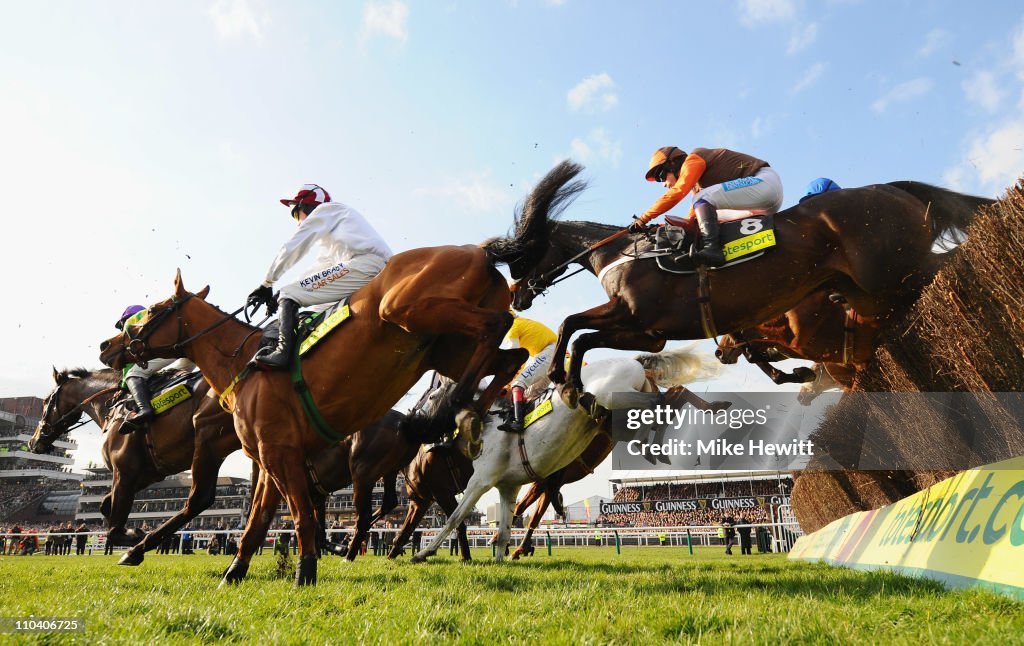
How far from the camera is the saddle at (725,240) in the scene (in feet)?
Answer: 17.6

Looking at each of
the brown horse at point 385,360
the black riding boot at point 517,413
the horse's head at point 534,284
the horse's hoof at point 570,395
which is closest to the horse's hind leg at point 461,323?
the brown horse at point 385,360

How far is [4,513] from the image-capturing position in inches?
2215

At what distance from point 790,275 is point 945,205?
146 cm

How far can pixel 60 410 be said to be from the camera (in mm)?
9984

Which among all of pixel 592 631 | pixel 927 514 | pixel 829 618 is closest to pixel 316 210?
pixel 592 631

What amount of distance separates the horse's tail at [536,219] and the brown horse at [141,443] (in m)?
4.24

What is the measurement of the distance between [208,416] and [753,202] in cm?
643

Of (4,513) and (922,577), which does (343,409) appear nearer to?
(922,577)

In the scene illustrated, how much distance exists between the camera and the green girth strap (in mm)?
5059

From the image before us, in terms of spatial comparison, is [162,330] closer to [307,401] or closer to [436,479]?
[307,401]

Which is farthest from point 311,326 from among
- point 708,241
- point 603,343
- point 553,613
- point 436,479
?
point 436,479

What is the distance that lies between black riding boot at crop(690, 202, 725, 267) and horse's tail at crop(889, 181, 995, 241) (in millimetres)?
1601

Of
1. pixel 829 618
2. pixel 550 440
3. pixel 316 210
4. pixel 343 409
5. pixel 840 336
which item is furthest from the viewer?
pixel 550 440

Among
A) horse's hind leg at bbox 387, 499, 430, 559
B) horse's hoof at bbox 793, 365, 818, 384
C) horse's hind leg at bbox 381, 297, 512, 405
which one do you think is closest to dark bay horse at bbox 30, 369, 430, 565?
horse's hind leg at bbox 387, 499, 430, 559
